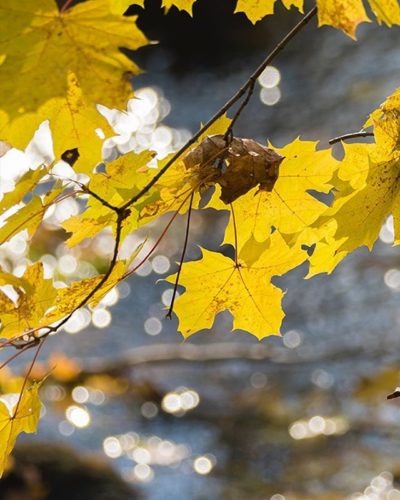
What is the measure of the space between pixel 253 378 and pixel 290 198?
10.6 ft

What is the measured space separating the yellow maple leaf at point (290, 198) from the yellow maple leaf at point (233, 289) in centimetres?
3

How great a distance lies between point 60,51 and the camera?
735 mm

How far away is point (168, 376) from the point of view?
435 cm

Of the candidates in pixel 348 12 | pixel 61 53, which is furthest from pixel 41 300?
pixel 348 12

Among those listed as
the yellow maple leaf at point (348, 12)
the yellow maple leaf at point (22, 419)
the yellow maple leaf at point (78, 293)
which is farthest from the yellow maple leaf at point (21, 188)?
the yellow maple leaf at point (348, 12)

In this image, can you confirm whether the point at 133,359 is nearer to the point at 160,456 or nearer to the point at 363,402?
the point at 160,456

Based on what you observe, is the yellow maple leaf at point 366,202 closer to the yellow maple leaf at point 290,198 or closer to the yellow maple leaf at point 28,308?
the yellow maple leaf at point 290,198

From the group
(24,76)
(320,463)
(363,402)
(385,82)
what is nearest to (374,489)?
(320,463)

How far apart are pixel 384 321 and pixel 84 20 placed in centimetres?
389

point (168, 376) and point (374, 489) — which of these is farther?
point (168, 376)

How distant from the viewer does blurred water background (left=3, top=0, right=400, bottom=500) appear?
3.51 m

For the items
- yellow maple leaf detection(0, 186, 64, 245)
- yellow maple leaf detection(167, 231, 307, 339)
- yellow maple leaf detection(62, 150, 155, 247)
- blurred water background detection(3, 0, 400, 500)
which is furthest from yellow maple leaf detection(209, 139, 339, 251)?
blurred water background detection(3, 0, 400, 500)

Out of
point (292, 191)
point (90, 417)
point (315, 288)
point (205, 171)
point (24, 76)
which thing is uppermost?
point (24, 76)

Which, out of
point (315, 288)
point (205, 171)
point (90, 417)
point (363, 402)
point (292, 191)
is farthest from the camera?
point (315, 288)
